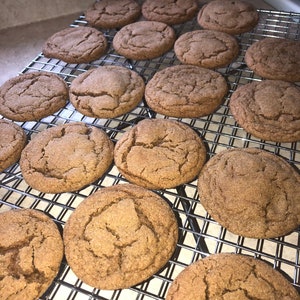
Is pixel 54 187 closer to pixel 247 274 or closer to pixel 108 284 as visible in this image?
pixel 108 284

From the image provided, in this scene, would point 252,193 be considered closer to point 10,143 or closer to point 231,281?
point 231,281

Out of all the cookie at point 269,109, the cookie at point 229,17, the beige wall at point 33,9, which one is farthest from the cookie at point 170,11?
the cookie at point 269,109

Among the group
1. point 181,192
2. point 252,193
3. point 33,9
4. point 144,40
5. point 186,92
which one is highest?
point 33,9

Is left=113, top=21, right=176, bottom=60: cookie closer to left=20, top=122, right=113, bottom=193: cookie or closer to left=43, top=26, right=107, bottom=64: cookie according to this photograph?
left=43, top=26, right=107, bottom=64: cookie

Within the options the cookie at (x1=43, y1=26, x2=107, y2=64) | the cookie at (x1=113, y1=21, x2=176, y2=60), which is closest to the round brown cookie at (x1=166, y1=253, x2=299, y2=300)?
the cookie at (x1=113, y1=21, x2=176, y2=60)

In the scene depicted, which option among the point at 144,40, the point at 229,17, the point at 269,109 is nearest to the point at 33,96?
the point at 144,40

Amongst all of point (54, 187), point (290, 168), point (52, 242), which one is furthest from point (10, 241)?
point (290, 168)
